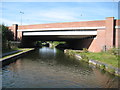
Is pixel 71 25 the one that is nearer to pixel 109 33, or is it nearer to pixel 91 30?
pixel 91 30

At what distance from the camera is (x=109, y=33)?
2595cm

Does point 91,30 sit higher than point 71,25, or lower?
lower

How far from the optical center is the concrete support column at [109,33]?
84.4ft

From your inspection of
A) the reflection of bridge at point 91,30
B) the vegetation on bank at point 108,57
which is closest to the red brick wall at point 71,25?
the reflection of bridge at point 91,30

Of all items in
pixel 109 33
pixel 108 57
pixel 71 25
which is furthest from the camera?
pixel 71 25

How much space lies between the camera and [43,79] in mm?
9109

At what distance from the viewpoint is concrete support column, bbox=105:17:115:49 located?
25734 mm

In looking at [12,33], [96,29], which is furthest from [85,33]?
[12,33]

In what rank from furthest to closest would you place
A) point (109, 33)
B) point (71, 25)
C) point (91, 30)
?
point (71, 25), point (91, 30), point (109, 33)

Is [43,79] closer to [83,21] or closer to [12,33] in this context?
[83,21]

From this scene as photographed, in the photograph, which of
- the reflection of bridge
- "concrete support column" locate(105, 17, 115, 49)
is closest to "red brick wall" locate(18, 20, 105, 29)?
the reflection of bridge

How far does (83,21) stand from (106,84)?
21669mm

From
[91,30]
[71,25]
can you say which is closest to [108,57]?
[91,30]

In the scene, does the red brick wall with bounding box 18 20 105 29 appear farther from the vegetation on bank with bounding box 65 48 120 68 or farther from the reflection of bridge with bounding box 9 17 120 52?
the vegetation on bank with bounding box 65 48 120 68
